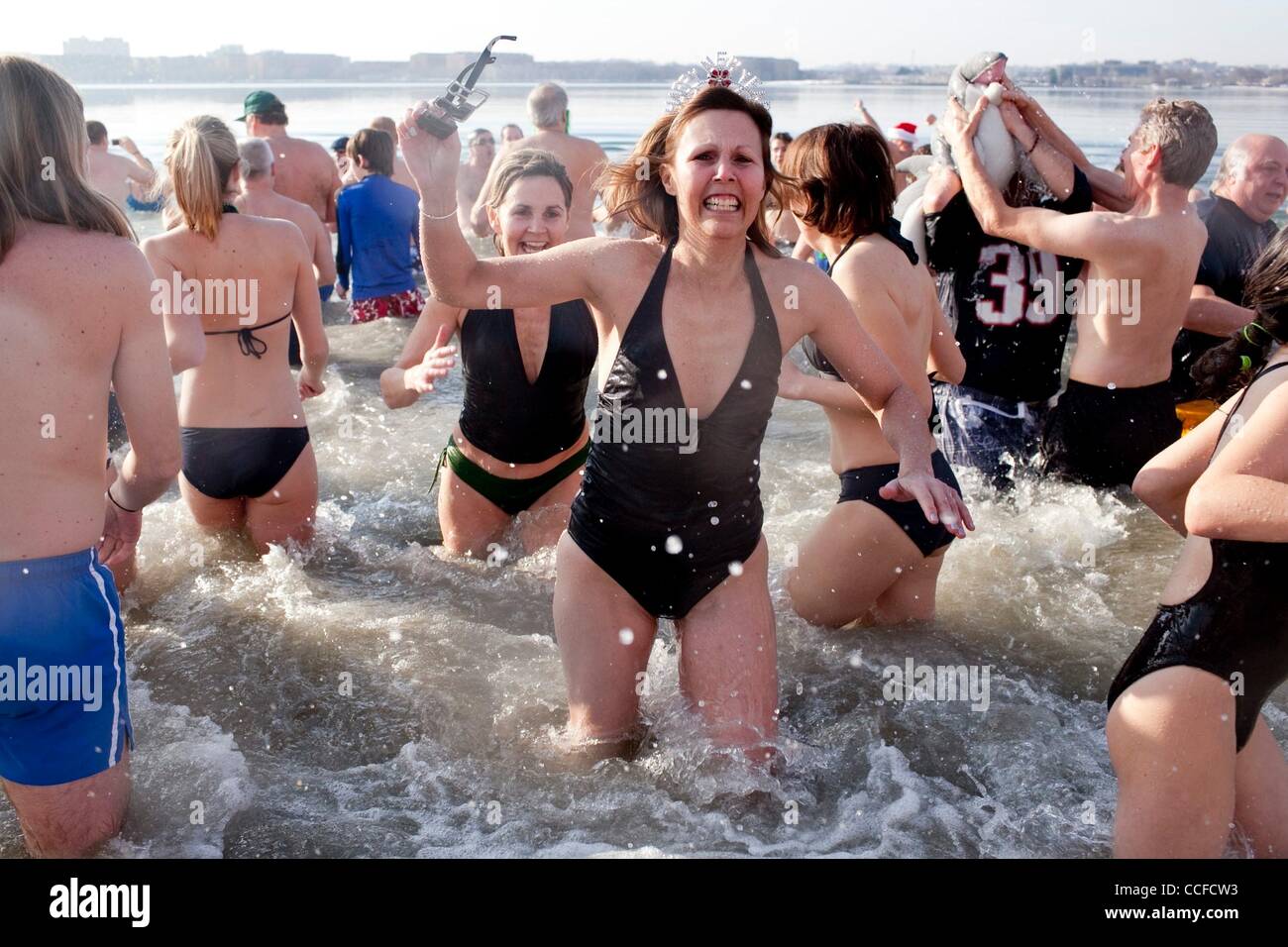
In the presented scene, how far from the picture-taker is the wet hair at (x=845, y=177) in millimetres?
3701

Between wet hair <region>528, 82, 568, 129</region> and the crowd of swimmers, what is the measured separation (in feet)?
14.0

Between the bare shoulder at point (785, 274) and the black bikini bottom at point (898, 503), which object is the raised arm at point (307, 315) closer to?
the bare shoulder at point (785, 274)

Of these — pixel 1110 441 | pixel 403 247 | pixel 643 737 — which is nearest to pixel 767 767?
pixel 643 737

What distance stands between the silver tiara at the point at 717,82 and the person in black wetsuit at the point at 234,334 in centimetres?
199

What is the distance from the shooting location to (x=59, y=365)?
2451 mm

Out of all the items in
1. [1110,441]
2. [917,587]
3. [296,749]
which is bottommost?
[296,749]

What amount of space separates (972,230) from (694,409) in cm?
269

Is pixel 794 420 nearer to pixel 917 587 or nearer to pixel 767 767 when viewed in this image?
pixel 917 587

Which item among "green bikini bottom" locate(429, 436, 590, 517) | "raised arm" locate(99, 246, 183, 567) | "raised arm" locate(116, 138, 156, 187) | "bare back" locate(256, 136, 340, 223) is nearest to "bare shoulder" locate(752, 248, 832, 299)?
"raised arm" locate(99, 246, 183, 567)

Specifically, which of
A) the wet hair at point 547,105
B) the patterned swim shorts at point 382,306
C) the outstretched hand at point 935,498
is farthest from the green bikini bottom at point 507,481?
the patterned swim shorts at point 382,306

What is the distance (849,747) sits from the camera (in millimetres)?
3605

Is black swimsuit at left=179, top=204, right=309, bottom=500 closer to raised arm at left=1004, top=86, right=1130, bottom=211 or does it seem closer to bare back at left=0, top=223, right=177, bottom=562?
bare back at left=0, top=223, right=177, bottom=562

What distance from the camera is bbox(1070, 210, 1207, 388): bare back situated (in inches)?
176

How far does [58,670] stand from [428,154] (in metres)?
1.46
